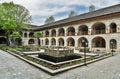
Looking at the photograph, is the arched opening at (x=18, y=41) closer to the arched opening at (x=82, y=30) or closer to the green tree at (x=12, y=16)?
the green tree at (x=12, y=16)

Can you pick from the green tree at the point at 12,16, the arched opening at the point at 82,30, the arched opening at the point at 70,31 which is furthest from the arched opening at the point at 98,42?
the green tree at the point at 12,16

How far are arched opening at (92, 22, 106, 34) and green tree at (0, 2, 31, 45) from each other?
19224mm

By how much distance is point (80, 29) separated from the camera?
2962 cm

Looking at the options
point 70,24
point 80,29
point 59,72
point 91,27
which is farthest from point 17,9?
point 59,72

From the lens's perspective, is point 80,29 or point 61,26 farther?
point 61,26

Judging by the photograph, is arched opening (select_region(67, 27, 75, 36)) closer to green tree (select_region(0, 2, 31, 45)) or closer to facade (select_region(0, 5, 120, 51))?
facade (select_region(0, 5, 120, 51))

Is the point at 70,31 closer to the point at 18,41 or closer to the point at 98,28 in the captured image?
the point at 98,28

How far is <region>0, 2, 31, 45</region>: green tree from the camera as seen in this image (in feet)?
100

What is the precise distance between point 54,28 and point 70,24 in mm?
7708

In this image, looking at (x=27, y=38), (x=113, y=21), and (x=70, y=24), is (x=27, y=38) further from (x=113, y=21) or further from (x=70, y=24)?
(x=113, y=21)

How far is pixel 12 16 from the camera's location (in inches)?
1276

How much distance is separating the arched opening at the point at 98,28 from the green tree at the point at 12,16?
63.1 feet

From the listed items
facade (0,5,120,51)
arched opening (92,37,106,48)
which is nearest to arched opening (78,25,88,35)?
facade (0,5,120,51)

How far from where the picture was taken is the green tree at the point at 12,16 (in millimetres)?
30505
